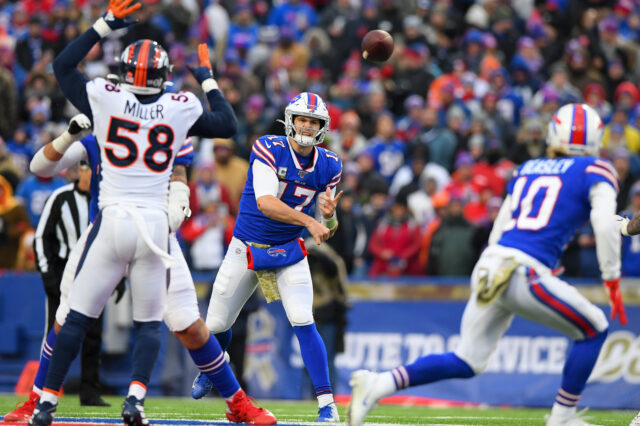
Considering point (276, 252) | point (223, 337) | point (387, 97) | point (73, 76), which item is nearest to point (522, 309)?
point (276, 252)

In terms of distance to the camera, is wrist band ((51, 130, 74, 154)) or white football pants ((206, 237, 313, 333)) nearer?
wrist band ((51, 130, 74, 154))

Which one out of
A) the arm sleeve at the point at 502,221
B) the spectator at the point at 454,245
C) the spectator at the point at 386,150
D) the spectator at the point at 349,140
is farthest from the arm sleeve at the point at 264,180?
the spectator at the point at 349,140

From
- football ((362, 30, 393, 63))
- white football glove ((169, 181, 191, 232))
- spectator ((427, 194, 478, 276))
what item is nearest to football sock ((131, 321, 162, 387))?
white football glove ((169, 181, 191, 232))

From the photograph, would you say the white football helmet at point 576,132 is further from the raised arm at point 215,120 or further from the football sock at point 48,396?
the football sock at point 48,396

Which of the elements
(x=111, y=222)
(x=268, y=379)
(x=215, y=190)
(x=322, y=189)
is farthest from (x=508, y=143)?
(x=111, y=222)

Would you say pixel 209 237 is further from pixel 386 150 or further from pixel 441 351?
pixel 386 150

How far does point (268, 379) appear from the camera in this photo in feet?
37.8

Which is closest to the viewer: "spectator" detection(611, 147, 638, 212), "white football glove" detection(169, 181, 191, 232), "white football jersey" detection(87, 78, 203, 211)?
"white football jersey" detection(87, 78, 203, 211)

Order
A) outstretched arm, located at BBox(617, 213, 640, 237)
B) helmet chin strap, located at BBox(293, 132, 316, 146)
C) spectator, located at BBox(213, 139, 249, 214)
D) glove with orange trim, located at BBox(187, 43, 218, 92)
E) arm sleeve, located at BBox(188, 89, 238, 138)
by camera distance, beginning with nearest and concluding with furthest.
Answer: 1. arm sleeve, located at BBox(188, 89, 238, 138)
2. glove with orange trim, located at BBox(187, 43, 218, 92)
3. outstretched arm, located at BBox(617, 213, 640, 237)
4. helmet chin strap, located at BBox(293, 132, 316, 146)
5. spectator, located at BBox(213, 139, 249, 214)

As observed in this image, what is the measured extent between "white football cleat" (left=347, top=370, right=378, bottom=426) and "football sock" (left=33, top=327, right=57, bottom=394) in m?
1.89

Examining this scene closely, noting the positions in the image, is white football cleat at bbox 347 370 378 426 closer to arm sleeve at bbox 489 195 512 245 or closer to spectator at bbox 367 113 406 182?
arm sleeve at bbox 489 195 512 245

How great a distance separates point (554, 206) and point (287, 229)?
199 centimetres

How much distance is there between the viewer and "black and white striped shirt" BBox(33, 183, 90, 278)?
8.59m

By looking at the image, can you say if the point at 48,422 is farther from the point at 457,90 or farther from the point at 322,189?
the point at 457,90
